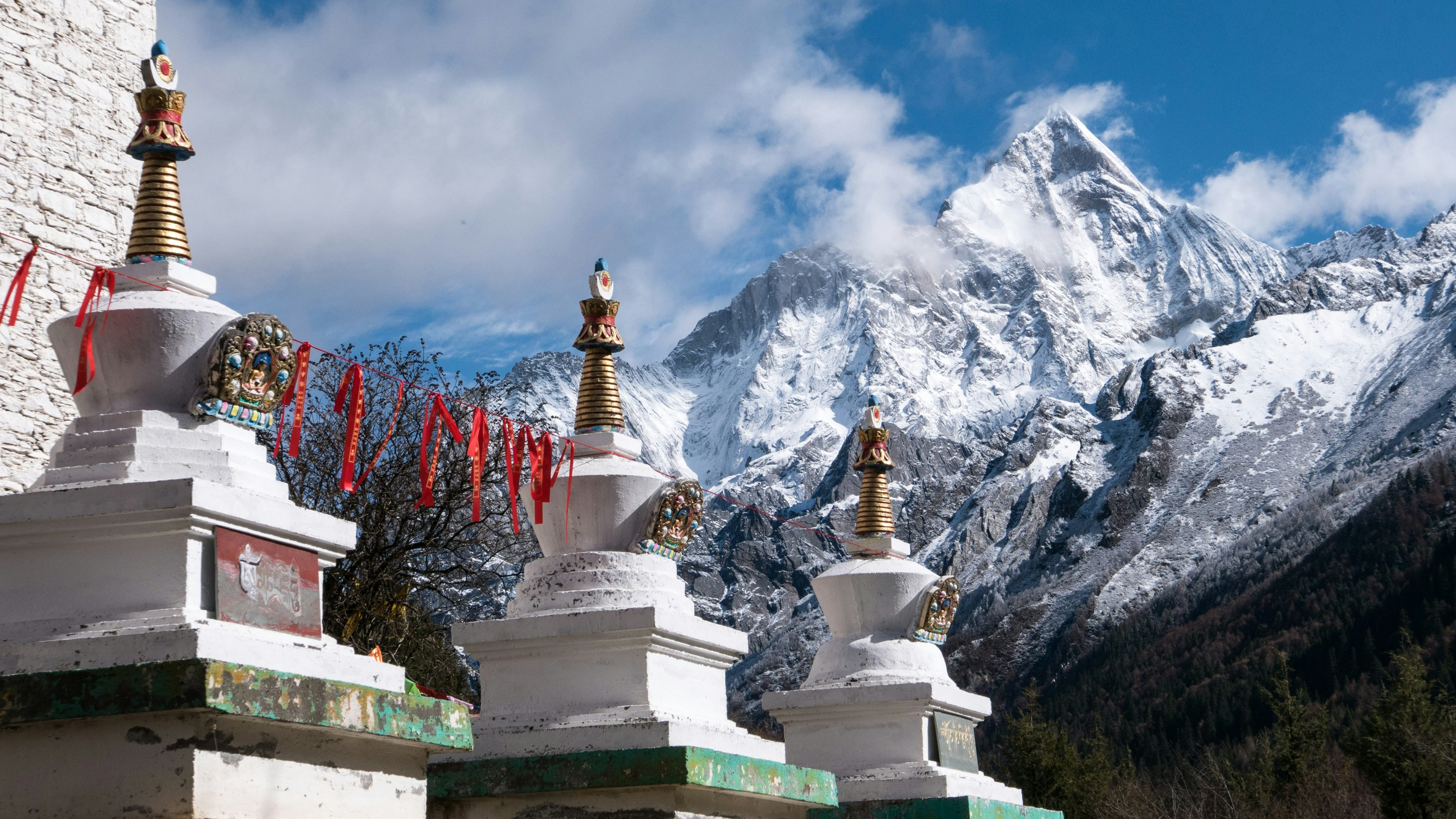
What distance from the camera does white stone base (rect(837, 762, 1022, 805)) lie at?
1333cm

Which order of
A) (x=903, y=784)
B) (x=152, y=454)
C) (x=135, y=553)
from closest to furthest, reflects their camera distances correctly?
(x=135, y=553), (x=152, y=454), (x=903, y=784)

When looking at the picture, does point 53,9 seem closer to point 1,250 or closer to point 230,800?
point 1,250

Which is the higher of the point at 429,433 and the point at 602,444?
the point at 429,433

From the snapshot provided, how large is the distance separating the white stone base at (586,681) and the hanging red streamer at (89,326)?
11.4 ft

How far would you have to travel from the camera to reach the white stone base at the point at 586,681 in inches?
388

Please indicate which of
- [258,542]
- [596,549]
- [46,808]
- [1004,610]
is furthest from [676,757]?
[1004,610]

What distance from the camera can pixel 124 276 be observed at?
312 inches

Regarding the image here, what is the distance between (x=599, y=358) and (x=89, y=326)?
4428 millimetres

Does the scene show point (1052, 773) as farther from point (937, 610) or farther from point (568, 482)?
point (568, 482)

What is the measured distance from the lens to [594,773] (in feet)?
31.4

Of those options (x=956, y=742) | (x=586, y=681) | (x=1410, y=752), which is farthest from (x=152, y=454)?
(x=1410, y=752)

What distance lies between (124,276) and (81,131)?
610cm

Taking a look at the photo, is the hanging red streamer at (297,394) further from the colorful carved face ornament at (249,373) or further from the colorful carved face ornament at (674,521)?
the colorful carved face ornament at (674,521)

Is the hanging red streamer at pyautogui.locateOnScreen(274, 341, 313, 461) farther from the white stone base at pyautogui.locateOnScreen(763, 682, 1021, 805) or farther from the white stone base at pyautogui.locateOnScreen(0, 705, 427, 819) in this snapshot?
the white stone base at pyautogui.locateOnScreen(763, 682, 1021, 805)
